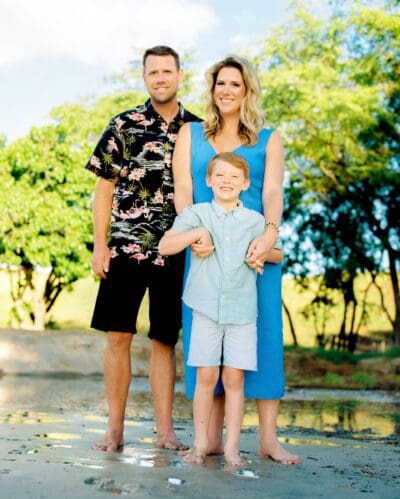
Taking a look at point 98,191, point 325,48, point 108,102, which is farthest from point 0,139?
point 98,191

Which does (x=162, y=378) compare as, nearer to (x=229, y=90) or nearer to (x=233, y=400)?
(x=233, y=400)

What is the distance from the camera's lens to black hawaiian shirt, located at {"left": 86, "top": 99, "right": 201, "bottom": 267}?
515cm

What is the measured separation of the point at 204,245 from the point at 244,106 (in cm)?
89

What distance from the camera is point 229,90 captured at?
4.79 m

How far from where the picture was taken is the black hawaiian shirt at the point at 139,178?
16.9 ft

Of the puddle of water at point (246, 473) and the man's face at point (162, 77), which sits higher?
the man's face at point (162, 77)

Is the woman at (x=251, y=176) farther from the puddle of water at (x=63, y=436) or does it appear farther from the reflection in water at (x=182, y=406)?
the reflection in water at (x=182, y=406)

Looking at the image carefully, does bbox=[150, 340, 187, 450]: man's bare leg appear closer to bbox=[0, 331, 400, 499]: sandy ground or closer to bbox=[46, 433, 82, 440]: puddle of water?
bbox=[0, 331, 400, 499]: sandy ground

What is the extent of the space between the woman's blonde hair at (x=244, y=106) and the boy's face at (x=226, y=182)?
0.40 m

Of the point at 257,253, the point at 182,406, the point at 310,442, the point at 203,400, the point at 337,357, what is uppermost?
the point at 337,357

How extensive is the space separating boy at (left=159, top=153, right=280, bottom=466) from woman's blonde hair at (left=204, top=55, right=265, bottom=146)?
0.36 metres

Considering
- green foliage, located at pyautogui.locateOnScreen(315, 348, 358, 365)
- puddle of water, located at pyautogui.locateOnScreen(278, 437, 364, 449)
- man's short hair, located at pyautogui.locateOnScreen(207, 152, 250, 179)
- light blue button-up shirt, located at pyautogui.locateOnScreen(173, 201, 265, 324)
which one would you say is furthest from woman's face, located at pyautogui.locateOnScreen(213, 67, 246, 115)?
green foliage, located at pyautogui.locateOnScreen(315, 348, 358, 365)

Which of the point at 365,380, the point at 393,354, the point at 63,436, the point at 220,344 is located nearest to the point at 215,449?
the point at 220,344

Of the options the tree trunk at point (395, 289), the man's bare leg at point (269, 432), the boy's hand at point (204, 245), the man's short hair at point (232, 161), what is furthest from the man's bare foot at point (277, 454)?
the tree trunk at point (395, 289)
